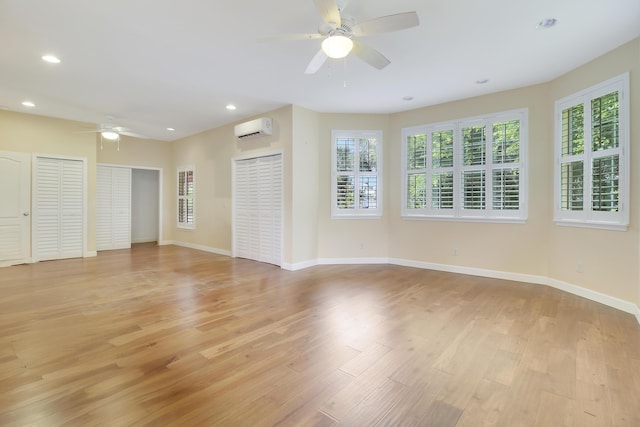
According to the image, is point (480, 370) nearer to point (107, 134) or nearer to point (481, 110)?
point (481, 110)

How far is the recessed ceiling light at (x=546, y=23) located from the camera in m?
2.82

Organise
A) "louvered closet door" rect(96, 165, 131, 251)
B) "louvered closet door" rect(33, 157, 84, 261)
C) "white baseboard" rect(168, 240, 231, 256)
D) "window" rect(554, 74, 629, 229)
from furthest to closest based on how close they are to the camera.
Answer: "louvered closet door" rect(96, 165, 131, 251), "white baseboard" rect(168, 240, 231, 256), "louvered closet door" rect(33, 157, 84, 261), "window" rect(554, 74, 629, 229)

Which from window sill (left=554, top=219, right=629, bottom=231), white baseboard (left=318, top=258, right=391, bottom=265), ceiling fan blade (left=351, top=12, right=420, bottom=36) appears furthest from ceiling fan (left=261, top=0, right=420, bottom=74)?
white baseboard (left=318, top=258, right=391, bottom=265)

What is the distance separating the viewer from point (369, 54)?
109 inches

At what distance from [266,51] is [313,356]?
10.3ft

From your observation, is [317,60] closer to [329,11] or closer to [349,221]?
[329,11]

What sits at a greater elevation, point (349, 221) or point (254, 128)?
point (254, 128)

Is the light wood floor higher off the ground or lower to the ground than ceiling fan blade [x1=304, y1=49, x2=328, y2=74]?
lower

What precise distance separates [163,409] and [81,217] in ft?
20.7

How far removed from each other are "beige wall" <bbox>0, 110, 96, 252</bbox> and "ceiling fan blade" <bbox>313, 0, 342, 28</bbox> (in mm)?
6309

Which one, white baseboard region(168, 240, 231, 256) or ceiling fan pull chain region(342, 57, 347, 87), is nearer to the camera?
ceiling fan pull chain region(342, 57, 347, 87)

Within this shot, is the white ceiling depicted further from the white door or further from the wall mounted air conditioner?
the white door

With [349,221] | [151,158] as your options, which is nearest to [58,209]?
[151,158]

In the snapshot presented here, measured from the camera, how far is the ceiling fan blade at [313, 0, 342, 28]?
213cm
